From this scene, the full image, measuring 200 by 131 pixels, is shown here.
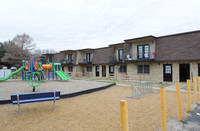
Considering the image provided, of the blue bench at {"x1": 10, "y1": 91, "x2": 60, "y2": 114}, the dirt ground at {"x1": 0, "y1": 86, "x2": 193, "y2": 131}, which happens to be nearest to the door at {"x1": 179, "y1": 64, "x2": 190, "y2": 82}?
the dirt ground at {"x1": 0, "y1": 86, "x2": 193, "y2": 131}

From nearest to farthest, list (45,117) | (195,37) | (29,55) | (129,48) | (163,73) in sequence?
(45,117)
(195,37)
(163,73)
(129,48)
(29,55)

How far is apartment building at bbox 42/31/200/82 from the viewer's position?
52.7ft

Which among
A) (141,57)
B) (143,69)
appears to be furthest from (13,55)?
(143,69)

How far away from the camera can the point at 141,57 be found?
20.6 meters

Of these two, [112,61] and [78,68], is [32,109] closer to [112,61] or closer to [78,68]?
[112,61]

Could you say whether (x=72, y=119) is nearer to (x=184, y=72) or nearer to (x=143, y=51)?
(x=143, y=51)

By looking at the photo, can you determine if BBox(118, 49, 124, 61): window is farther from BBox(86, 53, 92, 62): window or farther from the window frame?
BBox(86, 53, 92, 62): window

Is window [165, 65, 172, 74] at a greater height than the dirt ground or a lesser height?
greater

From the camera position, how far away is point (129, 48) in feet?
71.1

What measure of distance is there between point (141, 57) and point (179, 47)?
531cm

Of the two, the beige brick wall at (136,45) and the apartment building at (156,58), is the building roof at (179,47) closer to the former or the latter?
the apartment building at (156,58)

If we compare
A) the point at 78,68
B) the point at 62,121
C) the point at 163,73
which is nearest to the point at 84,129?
the point at 62,121

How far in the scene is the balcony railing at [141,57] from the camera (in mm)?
19047

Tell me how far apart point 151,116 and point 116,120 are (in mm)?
1449
